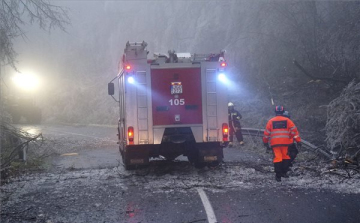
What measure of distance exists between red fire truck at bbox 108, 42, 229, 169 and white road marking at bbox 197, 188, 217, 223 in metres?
1.87

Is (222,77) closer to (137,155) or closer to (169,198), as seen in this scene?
(137,155)

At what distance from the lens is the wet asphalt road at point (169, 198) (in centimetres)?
525

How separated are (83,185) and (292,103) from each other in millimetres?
11632

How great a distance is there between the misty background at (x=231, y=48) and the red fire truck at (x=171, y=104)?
2797mm

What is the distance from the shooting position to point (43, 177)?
27.2ft

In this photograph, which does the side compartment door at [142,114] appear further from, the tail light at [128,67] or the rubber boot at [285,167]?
the rubber boot at [285,167]

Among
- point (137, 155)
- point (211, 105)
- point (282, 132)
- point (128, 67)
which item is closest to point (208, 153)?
point (211, 105)

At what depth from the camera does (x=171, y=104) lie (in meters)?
8.16

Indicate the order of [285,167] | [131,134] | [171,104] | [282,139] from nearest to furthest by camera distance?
[285,167], [282,139], [131,134], [171,104]

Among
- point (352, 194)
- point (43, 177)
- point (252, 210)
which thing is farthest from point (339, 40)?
point (43, 177)

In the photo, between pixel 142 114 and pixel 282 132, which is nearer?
pixel 282 132

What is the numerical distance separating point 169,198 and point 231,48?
1816cm

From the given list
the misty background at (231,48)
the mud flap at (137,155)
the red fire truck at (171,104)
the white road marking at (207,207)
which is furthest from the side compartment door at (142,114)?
the misty background at (231,48)

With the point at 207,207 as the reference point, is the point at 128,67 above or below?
above
